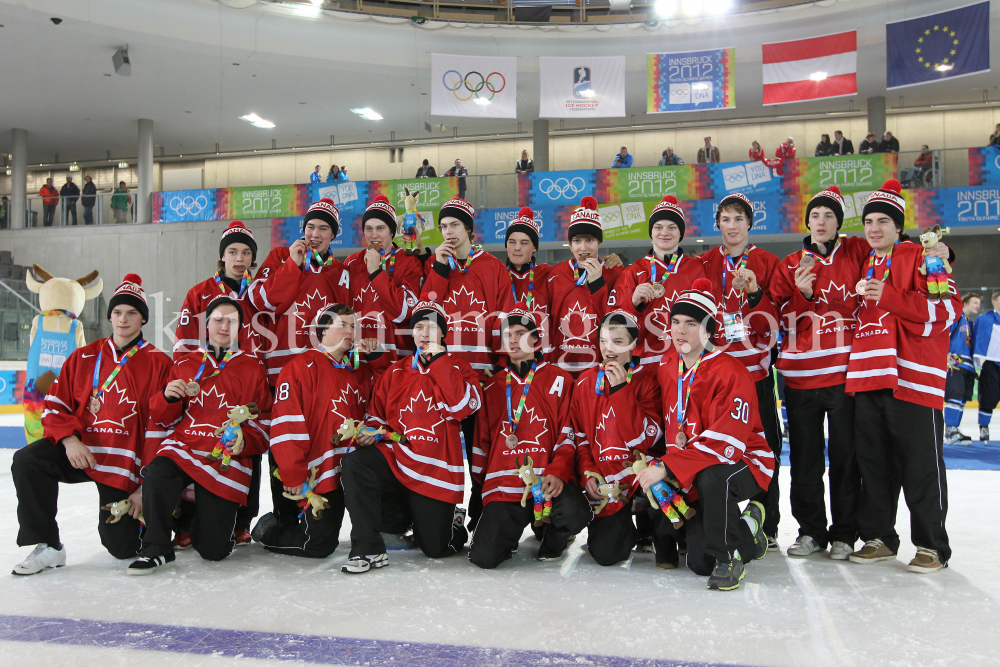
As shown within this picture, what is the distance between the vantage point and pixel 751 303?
13.4ft

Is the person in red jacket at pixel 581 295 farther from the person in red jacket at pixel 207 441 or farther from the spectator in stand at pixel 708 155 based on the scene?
the spectator in stand at pixel 708 155

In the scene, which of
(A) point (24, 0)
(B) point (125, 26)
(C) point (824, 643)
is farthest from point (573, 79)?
(C) point (824, 643)

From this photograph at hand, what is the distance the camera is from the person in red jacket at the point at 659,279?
4.19 metres

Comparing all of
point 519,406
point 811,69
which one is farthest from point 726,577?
point 811,69

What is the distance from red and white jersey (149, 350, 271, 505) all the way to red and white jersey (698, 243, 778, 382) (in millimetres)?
2717

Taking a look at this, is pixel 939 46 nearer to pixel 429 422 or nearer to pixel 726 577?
pixel 726 577

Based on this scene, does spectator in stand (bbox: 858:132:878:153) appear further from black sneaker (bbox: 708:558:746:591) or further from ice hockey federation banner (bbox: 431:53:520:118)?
black sneaker (bbox: 708:558:746:591)

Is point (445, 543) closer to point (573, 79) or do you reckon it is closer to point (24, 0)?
point (573, 79)

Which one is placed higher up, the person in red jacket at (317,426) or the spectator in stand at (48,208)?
the spectator in stand at (48,208)

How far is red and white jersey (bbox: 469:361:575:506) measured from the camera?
12.7ft

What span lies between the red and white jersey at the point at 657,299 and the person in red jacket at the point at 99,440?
109 inches

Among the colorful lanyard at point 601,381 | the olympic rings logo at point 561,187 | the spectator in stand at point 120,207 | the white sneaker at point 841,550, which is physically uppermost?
the spectator in stand at point 120,207

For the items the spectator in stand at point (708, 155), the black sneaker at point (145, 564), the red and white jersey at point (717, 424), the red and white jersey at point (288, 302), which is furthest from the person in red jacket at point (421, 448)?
the spectator in stand at point (708, 155)

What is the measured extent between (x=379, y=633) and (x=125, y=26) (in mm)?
Answer: 13809
